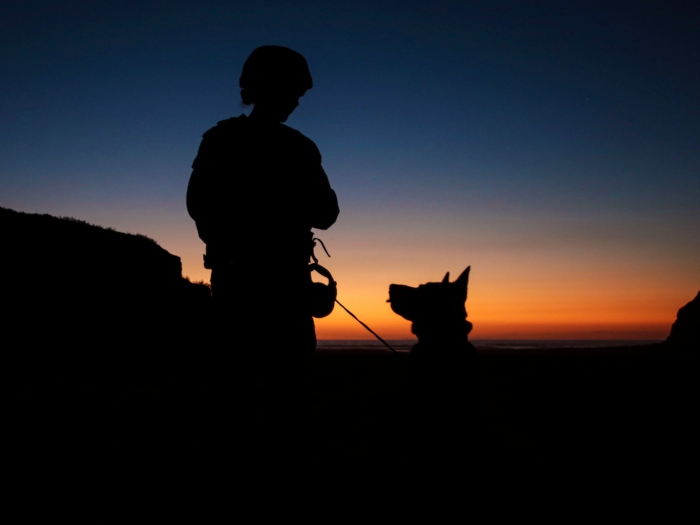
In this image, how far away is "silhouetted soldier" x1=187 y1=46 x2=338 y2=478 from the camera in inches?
78.0

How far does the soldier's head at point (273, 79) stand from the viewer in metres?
2.18

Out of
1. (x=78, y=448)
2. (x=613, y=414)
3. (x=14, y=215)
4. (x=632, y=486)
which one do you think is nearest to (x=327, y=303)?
(x=78, y=448)

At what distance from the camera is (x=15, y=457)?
3.01 metres

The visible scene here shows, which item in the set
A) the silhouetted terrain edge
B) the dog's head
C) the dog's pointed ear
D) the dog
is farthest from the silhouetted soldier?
the silhouetted terrain edge

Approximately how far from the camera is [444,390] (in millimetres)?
2746

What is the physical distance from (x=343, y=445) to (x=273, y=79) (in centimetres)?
347

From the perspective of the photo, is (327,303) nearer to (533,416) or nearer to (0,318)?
(533,416)

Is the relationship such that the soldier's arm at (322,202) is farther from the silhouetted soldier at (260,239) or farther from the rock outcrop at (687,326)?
the rock outcrop at (687,326)

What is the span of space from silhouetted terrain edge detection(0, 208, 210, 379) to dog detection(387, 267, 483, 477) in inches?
295

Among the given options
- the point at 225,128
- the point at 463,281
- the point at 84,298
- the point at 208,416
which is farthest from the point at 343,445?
the point at 84,298

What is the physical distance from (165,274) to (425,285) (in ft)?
38.0

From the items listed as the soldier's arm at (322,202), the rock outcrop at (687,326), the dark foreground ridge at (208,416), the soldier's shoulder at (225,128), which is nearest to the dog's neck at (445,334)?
the dark foreground ridge at (208,416)

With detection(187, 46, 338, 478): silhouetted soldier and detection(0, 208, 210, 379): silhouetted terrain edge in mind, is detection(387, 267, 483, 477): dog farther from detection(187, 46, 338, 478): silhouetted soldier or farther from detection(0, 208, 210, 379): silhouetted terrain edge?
detection(0, 208, 210, 379): silhouetted terrain edge

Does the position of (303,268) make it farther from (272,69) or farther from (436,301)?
(436,301)
